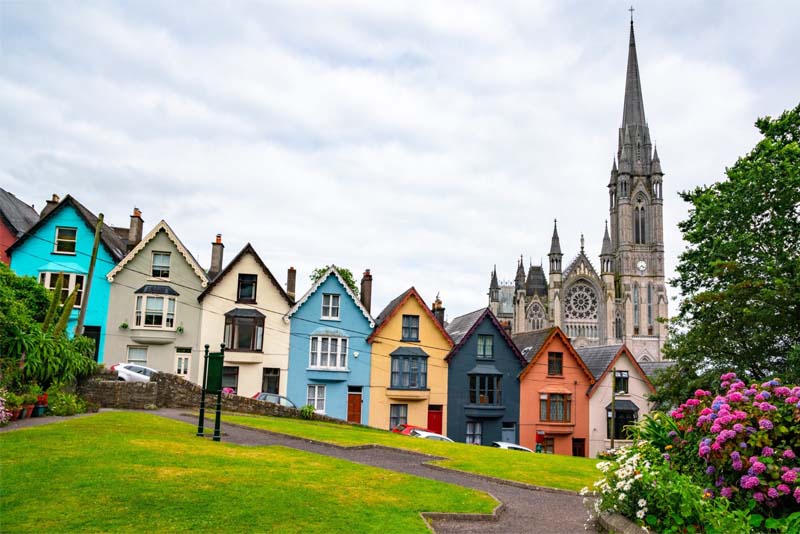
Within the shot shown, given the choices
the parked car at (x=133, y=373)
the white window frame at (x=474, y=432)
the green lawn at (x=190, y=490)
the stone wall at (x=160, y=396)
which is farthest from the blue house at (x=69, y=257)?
the green lawn at (x=190, y=490)

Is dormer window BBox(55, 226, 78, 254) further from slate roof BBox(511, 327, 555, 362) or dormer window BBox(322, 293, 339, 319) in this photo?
slate roof BBox(511, 327, 555, 362)

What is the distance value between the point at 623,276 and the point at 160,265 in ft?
332

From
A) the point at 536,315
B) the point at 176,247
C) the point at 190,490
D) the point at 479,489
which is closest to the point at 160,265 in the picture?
the point at 176,247

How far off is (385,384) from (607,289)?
85.4 meters

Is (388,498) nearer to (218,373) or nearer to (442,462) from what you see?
(442,462)

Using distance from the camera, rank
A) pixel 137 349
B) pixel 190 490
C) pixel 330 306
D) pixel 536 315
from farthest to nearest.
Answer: pixel 536 315
pixel 330 306
pixel 137 349
pixel 190 490

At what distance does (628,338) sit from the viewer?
117250 millimetres

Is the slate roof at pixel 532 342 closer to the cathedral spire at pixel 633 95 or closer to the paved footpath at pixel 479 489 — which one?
the paved footpath at pixel 479 489

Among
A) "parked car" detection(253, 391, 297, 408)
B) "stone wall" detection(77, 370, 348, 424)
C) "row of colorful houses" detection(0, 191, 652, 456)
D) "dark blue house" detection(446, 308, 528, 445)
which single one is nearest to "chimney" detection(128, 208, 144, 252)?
"row of colorful houses" detection(0, 191, 652, 456)

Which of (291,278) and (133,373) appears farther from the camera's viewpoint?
(291,278)

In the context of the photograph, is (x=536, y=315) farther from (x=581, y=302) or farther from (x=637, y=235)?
(x=637, y=235)

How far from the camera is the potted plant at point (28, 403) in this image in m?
20.2

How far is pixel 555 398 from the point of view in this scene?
44.6 m

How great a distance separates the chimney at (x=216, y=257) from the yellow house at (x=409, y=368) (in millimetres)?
11932
